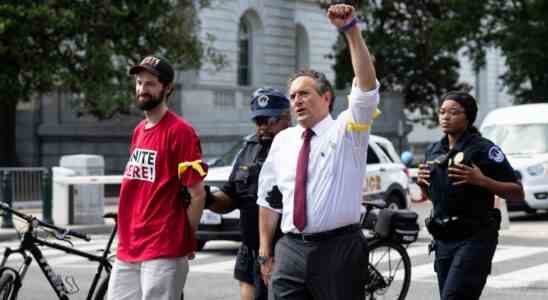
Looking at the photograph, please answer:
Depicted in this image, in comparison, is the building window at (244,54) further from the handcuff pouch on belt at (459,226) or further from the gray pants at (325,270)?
the gray pants at (325,270)

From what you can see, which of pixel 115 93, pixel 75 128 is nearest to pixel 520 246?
pixel 115 93

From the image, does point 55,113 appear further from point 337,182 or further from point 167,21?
point 337,182

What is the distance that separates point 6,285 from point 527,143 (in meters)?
15.9

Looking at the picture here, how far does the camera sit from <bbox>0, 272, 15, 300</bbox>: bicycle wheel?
880cm

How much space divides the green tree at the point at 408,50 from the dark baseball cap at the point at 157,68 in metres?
35.8

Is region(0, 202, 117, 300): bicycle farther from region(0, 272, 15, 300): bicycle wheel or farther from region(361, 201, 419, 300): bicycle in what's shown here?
region(361, 201, 419, 300): bicycle

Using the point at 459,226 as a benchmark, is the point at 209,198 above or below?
above

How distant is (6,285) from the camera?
884 centimetres

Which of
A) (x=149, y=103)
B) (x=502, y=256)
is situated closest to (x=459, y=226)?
(x=149, y=103)

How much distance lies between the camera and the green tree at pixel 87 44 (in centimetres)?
2811

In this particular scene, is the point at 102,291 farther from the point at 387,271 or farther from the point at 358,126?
the point at 358,126

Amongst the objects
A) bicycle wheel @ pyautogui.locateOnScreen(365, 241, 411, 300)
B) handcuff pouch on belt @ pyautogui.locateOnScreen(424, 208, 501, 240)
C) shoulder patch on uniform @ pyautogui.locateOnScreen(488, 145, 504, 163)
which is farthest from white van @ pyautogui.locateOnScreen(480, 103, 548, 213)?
handcuff pouch on belt @ pyautogui.locateOnScreen(424, 208, 501, 240)

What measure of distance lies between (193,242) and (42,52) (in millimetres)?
23072

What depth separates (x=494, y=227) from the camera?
303 inches
